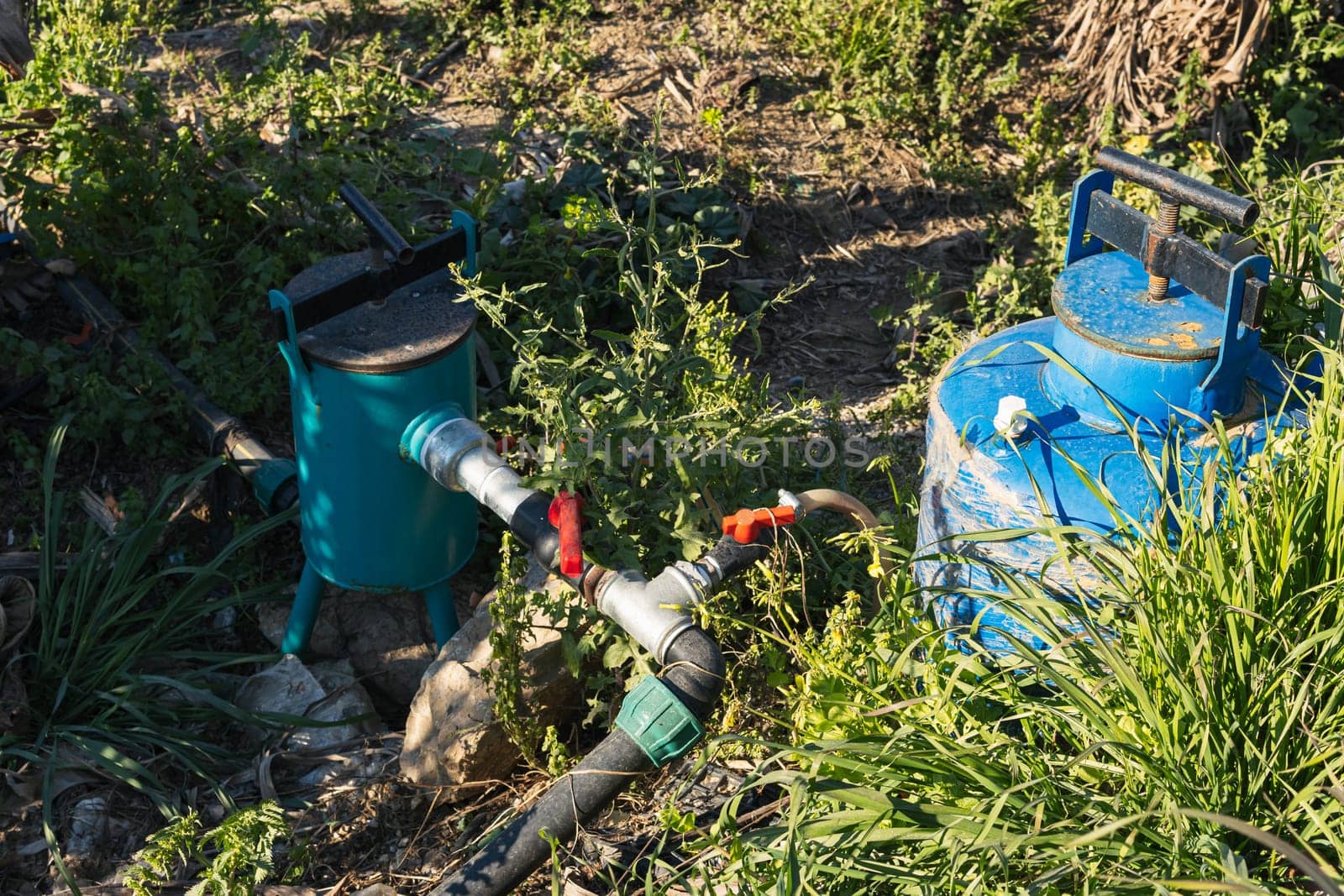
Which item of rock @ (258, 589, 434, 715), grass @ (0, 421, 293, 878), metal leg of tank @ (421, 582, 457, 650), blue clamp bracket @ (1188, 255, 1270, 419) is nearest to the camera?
blue clamp bracket @ (1188, 255, 1270, 419)

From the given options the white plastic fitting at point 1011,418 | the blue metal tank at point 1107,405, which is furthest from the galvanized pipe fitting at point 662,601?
the white plastic fitting at point 1011,418

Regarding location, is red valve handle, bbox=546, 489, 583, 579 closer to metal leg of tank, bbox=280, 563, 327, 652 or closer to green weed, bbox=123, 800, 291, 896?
green weed, bbox=123, 800, 291, 896

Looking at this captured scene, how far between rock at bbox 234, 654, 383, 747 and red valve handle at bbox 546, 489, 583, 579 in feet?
2.99

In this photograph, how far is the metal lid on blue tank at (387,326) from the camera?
2.85 metres

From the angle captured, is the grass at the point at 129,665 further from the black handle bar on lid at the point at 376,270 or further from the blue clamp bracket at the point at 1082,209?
the blue clamp bracket at the point at 1082,209

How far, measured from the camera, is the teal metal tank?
114 inches

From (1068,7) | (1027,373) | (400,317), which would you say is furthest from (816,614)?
(1068,7)

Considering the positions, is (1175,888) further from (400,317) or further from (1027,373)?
(400,317)

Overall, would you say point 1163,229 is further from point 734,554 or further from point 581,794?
point 581,794

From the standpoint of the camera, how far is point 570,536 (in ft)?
8.62

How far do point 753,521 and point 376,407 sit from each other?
3.21ft

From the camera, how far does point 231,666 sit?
138 inches

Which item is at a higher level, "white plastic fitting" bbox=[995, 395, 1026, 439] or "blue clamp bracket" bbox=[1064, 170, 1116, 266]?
"blue clamp bracket" bbox=[1064, 170, 1116, 266]

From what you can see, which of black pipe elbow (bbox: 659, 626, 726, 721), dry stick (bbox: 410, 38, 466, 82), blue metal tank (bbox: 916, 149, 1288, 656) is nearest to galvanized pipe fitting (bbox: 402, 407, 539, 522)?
black pipe elbow (bbox: 659, 626, 726, 721)
